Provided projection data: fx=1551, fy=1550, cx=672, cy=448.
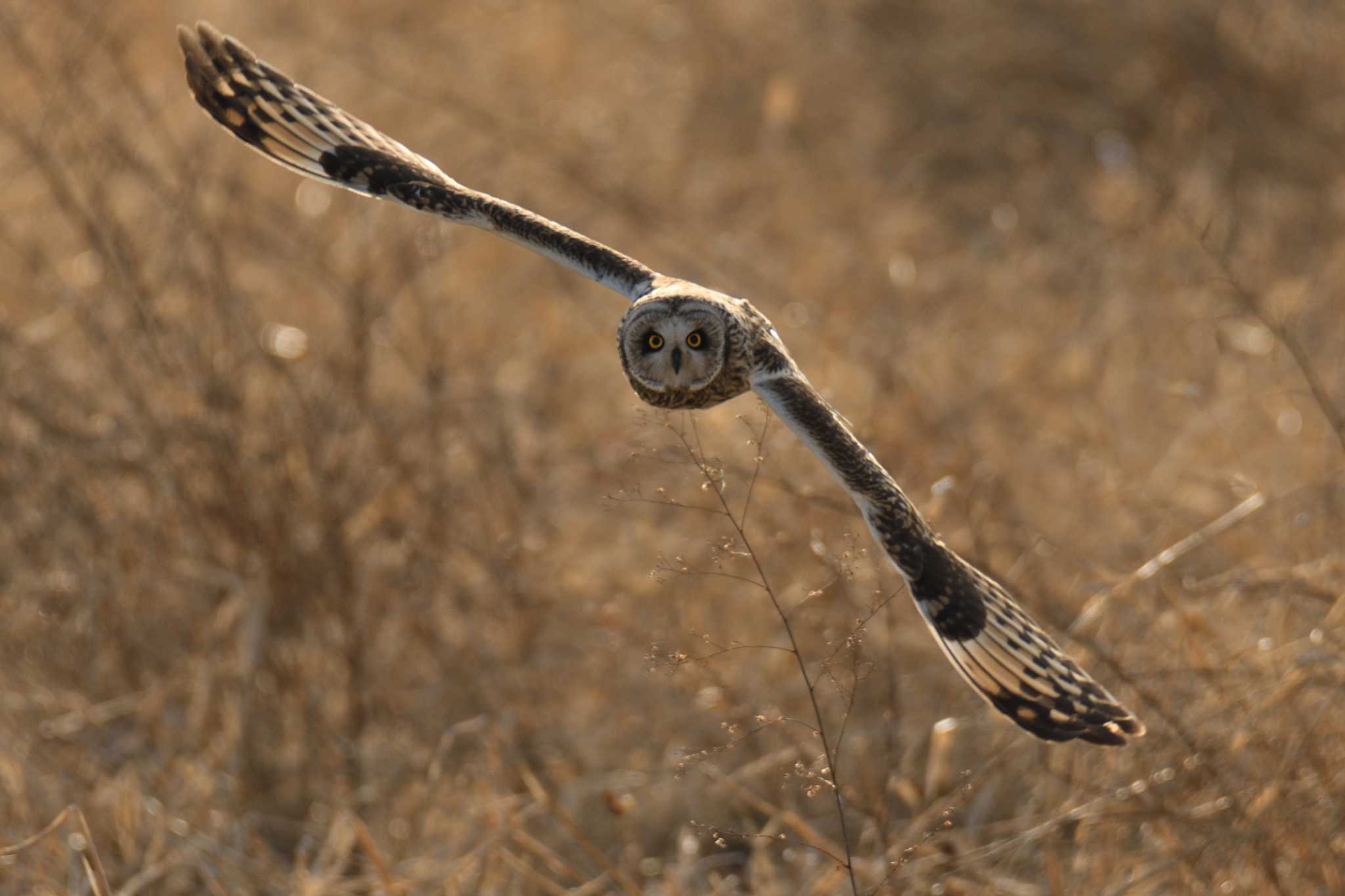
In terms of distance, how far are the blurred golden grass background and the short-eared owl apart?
0.55 feet

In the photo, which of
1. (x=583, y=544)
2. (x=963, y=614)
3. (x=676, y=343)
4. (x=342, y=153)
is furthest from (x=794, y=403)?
(x=583, y=544)

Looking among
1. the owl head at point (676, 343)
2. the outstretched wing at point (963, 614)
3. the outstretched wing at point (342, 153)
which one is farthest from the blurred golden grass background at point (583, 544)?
the outstretched wing at point (342, 153)

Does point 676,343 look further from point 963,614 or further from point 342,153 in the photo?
point 342,153

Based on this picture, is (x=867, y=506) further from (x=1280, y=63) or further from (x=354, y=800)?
(x=1280, y=63)

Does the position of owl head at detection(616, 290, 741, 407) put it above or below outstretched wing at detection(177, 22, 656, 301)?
below

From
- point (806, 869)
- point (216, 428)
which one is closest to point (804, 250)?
point (216, 428)

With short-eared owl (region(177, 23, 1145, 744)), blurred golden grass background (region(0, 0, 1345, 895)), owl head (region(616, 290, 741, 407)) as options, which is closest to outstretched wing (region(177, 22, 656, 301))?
short-eared owl (region(177, 23, 1145, 744))

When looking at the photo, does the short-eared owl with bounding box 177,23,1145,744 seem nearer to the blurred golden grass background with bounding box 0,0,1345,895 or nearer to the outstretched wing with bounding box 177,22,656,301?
the outstretched wing with bounding box 177,22,656,301

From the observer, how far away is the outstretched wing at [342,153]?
3.27 meters

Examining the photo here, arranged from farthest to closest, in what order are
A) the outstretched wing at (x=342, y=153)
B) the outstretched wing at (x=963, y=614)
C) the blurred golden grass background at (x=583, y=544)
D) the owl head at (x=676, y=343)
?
the blurred golden grass background at (x=583, y=544) → the outstretched wing at (x=342, y=153) → the owl head at (x=676, y=343) → the outstretched wing at (x=963, y=614)

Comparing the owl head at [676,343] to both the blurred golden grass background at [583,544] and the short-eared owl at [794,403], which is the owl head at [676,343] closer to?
the short-eared owl at [794,403]

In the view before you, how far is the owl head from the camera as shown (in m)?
3.05

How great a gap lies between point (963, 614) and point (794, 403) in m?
0.53

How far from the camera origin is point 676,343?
3.05 m
